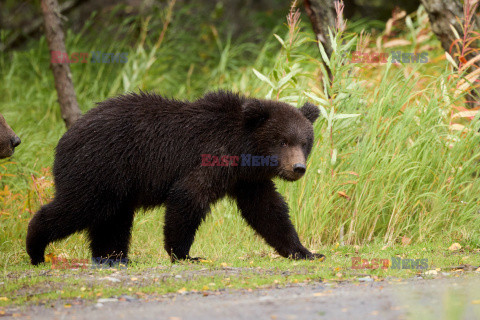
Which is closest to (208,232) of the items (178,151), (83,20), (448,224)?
(178,151)

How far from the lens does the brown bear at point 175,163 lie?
5820 millimetres

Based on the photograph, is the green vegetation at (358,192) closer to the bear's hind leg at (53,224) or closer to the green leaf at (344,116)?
the green leaf at (344,116)

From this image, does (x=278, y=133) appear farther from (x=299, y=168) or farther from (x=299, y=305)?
(x=299, y=305)

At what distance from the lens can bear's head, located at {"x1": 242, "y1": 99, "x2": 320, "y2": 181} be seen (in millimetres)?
A: 5875

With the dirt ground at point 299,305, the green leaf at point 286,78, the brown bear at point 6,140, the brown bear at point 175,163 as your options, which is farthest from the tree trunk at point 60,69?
the dirt ground at point 299,305

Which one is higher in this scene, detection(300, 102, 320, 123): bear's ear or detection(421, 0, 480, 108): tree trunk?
detection(421, 0, 480, 108): tree trunk

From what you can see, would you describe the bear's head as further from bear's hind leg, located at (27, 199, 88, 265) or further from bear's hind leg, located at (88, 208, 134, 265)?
bear's hind leg, located at (27, 199, 88, 265)

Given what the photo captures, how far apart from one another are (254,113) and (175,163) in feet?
2.98

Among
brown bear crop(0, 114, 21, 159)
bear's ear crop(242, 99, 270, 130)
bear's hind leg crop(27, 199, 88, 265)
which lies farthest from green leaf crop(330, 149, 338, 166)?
brown bear crop(0, 114, 21, 159)

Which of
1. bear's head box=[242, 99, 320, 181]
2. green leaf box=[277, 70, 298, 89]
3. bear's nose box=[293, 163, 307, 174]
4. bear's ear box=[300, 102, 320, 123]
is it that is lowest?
bear's nose box=[293, 163, 307, 174]

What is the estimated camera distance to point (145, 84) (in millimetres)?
11148

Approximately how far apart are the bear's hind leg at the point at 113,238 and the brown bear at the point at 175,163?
0.19 ft

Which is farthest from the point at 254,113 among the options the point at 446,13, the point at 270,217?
the point at 446,13
